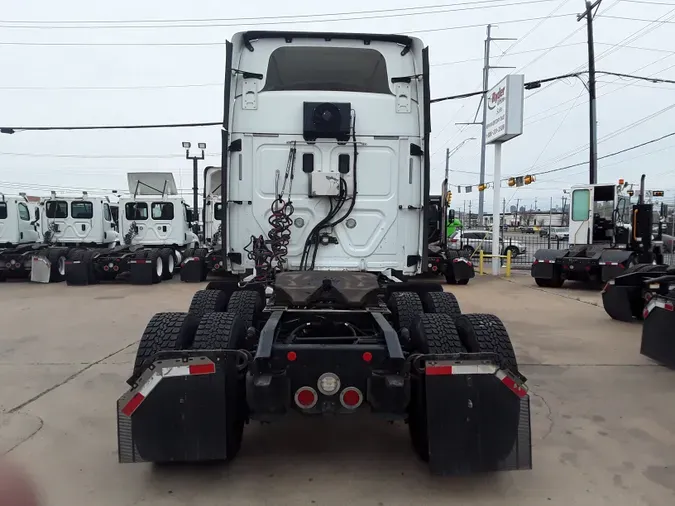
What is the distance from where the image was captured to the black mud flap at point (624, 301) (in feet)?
30.4

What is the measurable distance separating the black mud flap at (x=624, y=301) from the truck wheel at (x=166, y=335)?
783 centimetres

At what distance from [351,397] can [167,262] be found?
14.6 metres

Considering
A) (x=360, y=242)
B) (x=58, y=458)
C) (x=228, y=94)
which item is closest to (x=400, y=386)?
(x=360, y=242)

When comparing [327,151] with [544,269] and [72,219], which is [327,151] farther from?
[72,219]

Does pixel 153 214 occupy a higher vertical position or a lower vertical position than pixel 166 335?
higher

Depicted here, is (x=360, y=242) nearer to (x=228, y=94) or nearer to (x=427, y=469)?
(x=228, y=94)

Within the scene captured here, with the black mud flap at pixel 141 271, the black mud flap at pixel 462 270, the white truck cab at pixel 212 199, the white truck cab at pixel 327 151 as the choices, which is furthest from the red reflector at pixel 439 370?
the black mud flap at pixel 141 271

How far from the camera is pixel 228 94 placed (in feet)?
16.9

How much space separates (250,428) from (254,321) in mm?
911

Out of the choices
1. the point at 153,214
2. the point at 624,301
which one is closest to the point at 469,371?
the point at 624,301

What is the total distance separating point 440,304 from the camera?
4.91m

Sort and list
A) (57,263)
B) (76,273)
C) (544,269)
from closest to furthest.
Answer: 1. (544,269)
2. (76,273)
3. (57,263)

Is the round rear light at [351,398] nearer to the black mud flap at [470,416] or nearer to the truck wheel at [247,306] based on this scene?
the black mud flap at [470,416]

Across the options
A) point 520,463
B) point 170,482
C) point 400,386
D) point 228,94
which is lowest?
point 170,482
